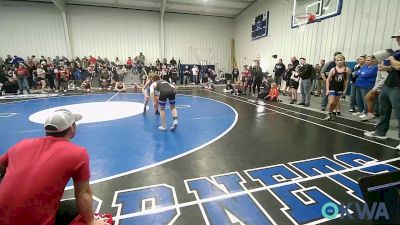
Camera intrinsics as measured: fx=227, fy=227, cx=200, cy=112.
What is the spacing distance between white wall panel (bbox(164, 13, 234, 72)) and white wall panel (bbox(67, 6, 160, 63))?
126cm

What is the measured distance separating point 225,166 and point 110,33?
18.3 m

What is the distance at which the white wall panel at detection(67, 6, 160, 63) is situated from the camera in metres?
17.9

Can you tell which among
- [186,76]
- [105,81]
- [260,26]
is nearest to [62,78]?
[105,81]

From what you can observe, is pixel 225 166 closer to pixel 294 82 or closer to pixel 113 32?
pixel 294 82

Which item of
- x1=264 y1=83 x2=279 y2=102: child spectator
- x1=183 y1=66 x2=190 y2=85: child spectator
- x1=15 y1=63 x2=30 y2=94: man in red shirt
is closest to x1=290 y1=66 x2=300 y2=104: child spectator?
x1=264 y1=83 x2=279 y2=102: child spectator

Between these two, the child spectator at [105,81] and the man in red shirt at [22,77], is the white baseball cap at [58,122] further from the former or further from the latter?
the man in red shirt at [22,77]

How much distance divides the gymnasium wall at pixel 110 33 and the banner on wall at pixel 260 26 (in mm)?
4243

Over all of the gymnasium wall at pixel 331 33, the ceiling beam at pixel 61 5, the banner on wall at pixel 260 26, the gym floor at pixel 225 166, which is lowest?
the gym floor at pixel 225 166

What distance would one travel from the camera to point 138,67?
18438mm

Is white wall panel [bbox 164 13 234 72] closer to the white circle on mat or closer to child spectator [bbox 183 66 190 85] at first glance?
child spectator [bbox 183 66 190 85]

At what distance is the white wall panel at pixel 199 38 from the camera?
20328mm

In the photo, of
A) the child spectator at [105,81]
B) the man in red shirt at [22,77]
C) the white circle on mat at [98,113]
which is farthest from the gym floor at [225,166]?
the child spectator at [105,81]

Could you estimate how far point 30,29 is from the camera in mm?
16750

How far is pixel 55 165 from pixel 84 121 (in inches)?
213
